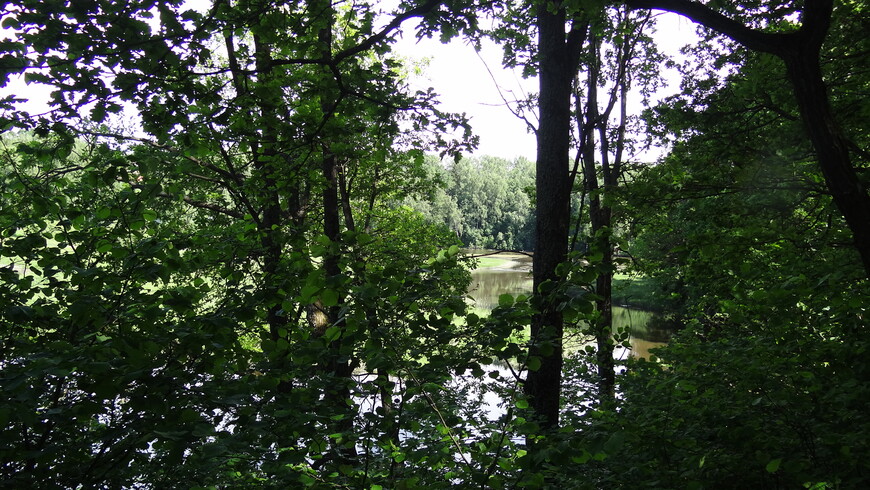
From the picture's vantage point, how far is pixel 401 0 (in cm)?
503

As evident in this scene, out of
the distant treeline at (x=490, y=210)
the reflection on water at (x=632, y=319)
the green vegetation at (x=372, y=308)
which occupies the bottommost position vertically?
the reflection on water at (x=632, y=319)

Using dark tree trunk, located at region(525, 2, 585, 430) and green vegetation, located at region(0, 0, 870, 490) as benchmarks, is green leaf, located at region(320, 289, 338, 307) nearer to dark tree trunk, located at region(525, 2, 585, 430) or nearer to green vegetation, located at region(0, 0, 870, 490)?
green vegetation, located at region(0, 0, 870, 490)

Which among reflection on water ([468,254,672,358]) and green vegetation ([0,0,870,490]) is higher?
green vegetation ([0,0,870,490])

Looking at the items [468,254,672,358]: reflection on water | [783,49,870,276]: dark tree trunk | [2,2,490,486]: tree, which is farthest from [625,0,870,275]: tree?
[468,254,672,358]: reflection on water

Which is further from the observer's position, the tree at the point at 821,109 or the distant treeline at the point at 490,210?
the distant treeline at the point at 490,210

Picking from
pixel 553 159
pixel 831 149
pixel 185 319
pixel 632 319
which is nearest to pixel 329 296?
pixel 185 319

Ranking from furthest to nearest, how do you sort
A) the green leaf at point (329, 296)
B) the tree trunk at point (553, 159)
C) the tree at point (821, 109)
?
the tree trunk at point (553, 159)
the tree at point (821, 109)
the green leaf at point (329, 296)

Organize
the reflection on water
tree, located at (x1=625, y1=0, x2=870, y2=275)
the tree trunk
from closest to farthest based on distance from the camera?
tree, located at (x1=625, y1=0, x2=870, y2=275)
the tree trunk
the reflection on water

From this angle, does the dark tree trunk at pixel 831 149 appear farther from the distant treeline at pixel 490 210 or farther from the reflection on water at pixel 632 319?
the distant treeline at pixel 490 210

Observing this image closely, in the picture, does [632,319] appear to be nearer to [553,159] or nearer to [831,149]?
[553,159]

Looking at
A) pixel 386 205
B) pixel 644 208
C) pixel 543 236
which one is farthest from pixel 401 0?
pixel 386 205

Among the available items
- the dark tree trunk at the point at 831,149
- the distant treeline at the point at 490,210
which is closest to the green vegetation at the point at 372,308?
the dark tree trunk at the point at 831,149

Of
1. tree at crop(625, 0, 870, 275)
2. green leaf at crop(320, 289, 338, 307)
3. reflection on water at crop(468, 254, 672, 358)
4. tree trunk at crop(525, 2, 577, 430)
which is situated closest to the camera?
green leaf at crop(320, 289, 338, 307)

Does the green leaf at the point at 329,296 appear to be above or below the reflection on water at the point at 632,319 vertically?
above
